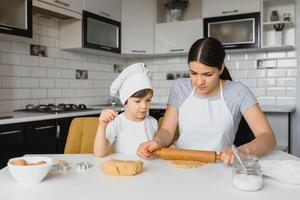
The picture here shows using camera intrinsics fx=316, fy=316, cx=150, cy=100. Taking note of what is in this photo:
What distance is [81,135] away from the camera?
1615mm

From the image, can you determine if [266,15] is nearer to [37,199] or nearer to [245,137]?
[245,137]

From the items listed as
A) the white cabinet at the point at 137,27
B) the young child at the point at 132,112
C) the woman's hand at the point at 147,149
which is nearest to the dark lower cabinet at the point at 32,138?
the young child at the point at 132,112

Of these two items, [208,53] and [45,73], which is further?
[45,73]

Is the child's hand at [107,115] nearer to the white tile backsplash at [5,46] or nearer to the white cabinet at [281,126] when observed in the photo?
the white tile backsplash at [5,46]

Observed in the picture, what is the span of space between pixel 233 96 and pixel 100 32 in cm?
224

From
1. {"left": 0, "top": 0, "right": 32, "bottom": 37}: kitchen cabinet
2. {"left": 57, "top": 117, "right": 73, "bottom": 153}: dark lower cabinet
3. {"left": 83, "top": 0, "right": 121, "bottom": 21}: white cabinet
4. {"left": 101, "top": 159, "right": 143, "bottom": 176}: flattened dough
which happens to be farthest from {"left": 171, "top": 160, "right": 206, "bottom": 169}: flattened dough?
{"left": 83, "top": 0, "right": 121, "bottom": 21}: white cabinet

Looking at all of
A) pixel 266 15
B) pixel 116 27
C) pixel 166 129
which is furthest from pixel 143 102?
pixel 266 15

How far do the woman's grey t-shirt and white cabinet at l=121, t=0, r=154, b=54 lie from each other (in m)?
2.33

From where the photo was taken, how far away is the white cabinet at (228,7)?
3360 millimetres

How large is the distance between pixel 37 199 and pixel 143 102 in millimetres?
792

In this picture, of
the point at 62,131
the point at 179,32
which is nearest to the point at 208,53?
the point at 62,131

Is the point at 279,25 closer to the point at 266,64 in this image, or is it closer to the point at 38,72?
the point at 266,64

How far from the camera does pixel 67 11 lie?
2.91 meters

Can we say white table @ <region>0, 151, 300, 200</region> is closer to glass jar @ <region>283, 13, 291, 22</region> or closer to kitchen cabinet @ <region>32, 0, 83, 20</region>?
kitchen cabinet @ <region>32, 0, 83, 20</region>
